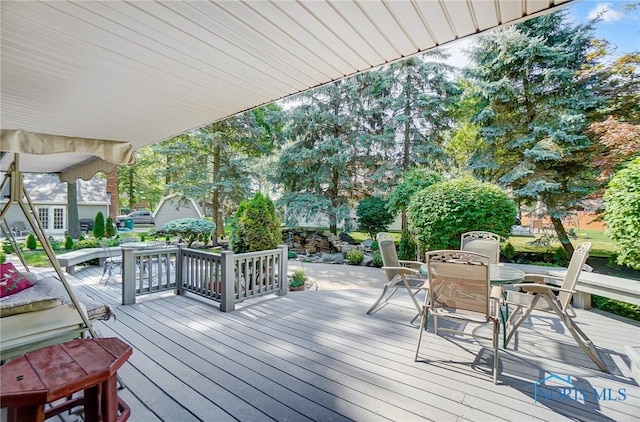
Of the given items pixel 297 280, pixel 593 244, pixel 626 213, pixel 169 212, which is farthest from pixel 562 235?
pixel 169 212

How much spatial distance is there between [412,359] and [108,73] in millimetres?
3637

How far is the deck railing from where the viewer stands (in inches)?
170

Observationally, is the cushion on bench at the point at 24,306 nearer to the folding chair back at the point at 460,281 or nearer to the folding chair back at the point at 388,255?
the folding chair back at the point at 460,281

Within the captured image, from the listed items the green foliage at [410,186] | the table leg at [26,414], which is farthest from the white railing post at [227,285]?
the green foliage at [410,186]

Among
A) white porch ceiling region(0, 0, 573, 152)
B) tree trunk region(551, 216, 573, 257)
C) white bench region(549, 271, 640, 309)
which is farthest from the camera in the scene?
tree trunk region(551, 216, 573, 257)

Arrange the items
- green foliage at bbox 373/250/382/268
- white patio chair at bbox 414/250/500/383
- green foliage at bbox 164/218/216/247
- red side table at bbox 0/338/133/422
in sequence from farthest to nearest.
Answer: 1. green foliage at bbox 164/218/216/247
2. green foliage at bbox 373/250/382/268
3. white patio chair at bbox 414/250/500/383
4. red side table at bbox 0/338/133/422

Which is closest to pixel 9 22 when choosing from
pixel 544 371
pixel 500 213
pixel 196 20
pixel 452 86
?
pixel 196 20

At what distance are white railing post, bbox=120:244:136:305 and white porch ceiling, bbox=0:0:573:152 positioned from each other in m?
2.20

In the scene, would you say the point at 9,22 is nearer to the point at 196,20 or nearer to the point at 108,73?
the point at 108,73

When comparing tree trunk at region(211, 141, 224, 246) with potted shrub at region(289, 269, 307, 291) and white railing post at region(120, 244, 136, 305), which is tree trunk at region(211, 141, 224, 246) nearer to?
potted shrub at region(289, 269, 307, 291)

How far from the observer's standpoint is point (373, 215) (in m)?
10.2

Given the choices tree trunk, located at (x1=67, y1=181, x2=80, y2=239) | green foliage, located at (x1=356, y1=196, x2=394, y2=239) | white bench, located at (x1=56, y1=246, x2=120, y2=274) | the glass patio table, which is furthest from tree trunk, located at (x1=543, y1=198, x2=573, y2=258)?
tree trunk, located at (x1=67, y1=181, x2=80, y2=239)

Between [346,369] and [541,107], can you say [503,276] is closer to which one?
[346,369]

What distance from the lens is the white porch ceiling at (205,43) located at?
5.40 feet
